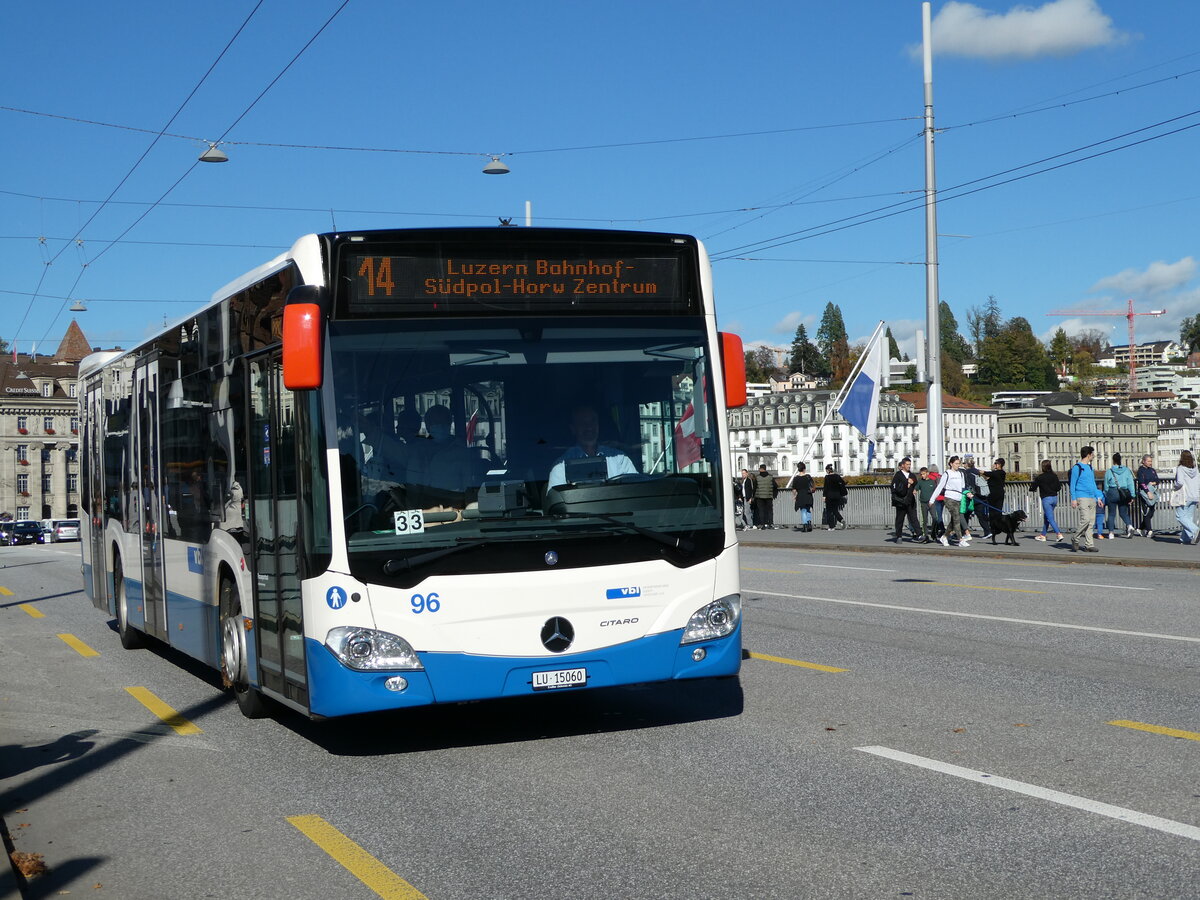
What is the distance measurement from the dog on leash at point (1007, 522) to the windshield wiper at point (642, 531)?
2108cm

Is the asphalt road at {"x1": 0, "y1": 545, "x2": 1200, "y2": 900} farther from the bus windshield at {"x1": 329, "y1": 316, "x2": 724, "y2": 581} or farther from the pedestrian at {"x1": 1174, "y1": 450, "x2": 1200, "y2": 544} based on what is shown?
the pedestrian at {"x1": 1174, "y1": 450, "x2": 1200, "y2": 544}

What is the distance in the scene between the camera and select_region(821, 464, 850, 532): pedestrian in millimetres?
37406

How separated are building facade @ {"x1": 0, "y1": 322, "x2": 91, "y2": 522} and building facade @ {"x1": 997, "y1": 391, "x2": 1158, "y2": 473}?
113 meters

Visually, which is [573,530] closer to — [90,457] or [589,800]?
[589,800]

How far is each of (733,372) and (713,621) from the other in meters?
1.41

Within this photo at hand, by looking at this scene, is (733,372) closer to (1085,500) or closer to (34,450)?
(1085,500)

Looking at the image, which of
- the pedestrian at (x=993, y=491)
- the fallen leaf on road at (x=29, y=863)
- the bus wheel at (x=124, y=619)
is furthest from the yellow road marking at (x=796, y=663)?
the pedestrian at (x=993, y=491)

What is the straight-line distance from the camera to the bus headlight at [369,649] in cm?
764

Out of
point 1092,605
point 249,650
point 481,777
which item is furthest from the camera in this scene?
point 1092,605

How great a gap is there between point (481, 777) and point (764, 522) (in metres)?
33.5

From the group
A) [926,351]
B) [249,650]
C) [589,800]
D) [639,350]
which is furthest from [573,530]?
[926,351]

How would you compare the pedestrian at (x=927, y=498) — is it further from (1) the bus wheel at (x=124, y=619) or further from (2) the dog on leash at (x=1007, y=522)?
(1) the bus wheel at (x=124, y=619)

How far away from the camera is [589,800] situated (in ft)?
22.0

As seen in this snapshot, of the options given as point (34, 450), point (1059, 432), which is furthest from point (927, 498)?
point (1059, 432)
